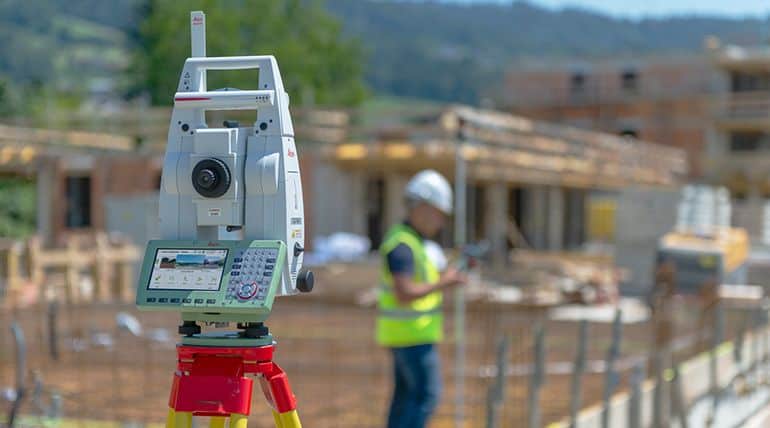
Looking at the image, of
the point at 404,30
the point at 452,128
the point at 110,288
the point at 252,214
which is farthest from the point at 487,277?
the point at 404,30

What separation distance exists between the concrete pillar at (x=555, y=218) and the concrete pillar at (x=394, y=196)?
6.39 metres

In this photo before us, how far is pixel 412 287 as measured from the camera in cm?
482

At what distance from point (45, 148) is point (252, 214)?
18024 mm

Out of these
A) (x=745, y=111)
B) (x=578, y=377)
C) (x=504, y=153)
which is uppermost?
(x=745, y=111)

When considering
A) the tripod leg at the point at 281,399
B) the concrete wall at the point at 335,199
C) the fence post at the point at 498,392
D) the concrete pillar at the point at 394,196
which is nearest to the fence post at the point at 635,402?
the fence post at the point at 498,392

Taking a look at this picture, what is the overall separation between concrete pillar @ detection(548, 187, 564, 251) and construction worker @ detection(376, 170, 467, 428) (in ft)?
72.8

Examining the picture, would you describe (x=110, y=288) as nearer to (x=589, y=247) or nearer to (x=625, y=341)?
(x=625, y=341)

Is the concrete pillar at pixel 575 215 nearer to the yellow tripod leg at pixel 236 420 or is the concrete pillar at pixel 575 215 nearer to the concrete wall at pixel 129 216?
the concrete wall at pixel 129 216

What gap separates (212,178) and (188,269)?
0.23 meters

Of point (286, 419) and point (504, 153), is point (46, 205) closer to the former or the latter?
point (504, 153)

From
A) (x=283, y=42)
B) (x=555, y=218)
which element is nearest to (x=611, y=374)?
(x=555, y=218)

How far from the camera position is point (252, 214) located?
8.23 ft

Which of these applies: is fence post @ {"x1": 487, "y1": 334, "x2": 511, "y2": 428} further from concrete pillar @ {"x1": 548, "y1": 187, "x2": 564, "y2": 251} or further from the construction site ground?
concrete pillar @ {"x1": 548, "y1": 187, "x2": 564, "y2": 251}

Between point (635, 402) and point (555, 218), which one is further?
point (555, 218)
